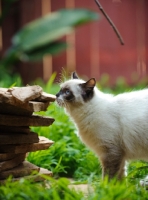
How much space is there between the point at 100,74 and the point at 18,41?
5.82m

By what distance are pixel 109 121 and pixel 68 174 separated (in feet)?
3.43

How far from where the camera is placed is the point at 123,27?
7.41m

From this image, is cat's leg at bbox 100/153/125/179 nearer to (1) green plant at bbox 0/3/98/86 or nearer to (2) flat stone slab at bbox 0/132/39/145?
(2) flat stone slab at bbox 0/132/39/145

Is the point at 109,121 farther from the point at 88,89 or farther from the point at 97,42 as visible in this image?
the point at 97,42

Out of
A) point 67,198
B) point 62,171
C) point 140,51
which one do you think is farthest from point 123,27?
point 67,198

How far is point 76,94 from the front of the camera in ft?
11.4

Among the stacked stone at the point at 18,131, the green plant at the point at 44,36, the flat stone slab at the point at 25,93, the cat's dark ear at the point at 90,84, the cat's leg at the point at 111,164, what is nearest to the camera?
the green plant at the point at 44,36

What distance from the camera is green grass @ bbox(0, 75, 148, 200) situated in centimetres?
269

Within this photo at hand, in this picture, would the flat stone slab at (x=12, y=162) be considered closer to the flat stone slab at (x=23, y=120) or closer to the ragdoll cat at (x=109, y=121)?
the flat stone slab at (x=23, y=120)

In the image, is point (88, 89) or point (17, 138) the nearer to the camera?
point (17, 138)

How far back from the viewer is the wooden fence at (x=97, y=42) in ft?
21.1

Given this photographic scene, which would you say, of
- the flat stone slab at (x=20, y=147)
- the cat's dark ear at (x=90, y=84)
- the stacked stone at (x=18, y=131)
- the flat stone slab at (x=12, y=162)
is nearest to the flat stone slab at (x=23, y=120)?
the stacked stone at (x=18, y=131)

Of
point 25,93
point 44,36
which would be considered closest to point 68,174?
point 25,93

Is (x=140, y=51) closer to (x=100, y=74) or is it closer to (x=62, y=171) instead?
(x=100, y=74)
